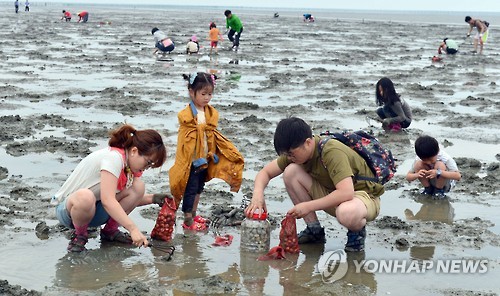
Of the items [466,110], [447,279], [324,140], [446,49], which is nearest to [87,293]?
[324,140]

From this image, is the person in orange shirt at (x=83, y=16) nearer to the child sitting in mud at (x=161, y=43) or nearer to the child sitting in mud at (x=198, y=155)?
the child sitting in mud at (x=161, y=43)

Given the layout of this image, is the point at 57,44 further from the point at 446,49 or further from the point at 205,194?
the point at 205,194

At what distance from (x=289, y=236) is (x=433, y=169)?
7.59 feet

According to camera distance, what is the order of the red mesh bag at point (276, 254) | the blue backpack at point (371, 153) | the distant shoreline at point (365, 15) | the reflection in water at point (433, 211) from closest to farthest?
1. the red mesh bag at point (276, 254)
2. the blue backpack at point (371, 153)
3. the reflection in water at point (433, 211)
4. the distant shoreline at point (365, 15)

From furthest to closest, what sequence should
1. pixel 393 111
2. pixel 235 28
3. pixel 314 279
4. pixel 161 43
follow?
pixel 235 28, pixel 161 43, pixel 393 111, pixel 314 279

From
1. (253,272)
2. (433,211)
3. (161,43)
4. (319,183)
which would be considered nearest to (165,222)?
(253,272)

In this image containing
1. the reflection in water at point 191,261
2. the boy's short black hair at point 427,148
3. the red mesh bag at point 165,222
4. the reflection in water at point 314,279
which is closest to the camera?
the reflection in water at point 314,279

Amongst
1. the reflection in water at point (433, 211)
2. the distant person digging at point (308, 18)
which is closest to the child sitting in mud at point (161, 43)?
the reflection in water at point (433, 211)

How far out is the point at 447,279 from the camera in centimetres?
570

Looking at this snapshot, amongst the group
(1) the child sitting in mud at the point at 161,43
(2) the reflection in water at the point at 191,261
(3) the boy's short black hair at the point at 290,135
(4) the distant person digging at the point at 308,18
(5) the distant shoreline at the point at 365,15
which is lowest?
(5) the distant shoreline at the point at 365,15

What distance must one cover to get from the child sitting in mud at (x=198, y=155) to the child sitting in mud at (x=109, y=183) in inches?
25.4

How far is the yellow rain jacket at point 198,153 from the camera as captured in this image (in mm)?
6781

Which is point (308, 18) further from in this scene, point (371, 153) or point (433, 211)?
point (371, 153)

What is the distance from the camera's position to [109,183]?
19.1ft
